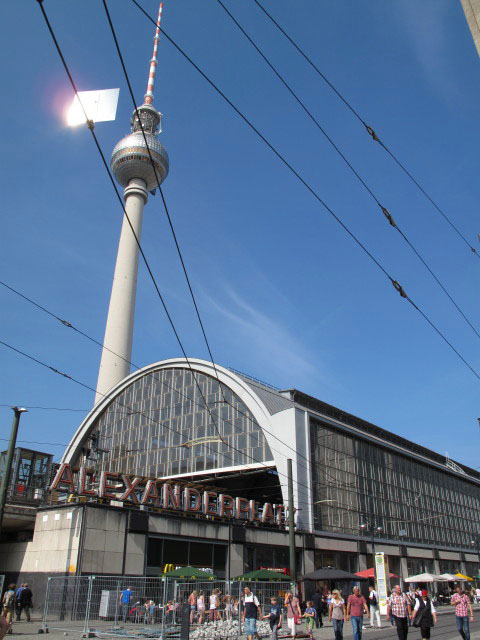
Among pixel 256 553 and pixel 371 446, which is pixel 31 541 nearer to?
pixel 256 553

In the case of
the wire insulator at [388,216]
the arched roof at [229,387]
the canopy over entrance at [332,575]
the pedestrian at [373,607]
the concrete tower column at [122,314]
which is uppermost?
the concrete tower column at [122,314]

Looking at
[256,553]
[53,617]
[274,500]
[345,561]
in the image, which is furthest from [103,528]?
[274,500]

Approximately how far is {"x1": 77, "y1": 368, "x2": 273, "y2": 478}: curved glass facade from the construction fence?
18.3m

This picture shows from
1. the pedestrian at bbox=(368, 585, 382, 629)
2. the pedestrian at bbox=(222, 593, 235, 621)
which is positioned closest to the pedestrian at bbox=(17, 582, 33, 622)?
the pedestrian at bbox=(222, 593, 235, 621)

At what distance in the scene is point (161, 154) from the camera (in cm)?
8800

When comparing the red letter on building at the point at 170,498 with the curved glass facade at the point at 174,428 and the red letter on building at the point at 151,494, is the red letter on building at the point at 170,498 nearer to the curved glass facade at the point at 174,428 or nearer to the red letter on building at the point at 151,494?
the red letter on building at the point at 151,494

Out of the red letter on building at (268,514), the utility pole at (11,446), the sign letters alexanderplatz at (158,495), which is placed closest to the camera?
the utility pole at (11,446)

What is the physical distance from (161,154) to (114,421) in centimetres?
4954

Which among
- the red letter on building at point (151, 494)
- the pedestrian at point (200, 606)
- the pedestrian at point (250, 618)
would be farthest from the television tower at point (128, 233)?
the pedestrian at point (250, 618)

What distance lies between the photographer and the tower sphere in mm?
82188

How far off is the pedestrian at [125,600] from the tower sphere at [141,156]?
67038 millimetres

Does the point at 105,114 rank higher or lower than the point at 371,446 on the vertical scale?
lower

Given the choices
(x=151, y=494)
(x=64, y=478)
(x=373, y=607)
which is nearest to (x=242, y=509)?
(x=151, y=494)

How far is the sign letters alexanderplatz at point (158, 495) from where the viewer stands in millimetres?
31625
